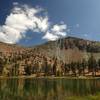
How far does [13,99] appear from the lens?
59.5m

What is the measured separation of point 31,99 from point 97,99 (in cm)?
1676

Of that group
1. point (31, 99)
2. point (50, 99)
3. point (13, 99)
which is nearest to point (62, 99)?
point (50, 99)

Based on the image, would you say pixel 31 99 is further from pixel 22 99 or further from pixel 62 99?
pixel 62 99

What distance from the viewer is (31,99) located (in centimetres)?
6044

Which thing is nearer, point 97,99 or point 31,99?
point 97,99

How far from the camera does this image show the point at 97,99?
53188 mm

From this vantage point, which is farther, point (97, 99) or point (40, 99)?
point (40, 99)

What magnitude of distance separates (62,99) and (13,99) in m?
12.1

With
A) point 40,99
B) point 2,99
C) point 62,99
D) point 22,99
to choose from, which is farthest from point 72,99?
point 2,99

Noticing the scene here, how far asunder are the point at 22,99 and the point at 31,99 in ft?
7.32

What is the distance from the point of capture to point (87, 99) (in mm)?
54531

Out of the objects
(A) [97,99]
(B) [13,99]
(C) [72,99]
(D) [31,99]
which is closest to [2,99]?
(B) [13,99]

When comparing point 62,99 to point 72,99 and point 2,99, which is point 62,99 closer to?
point 72,99

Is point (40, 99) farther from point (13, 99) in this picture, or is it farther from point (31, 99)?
point (13, 99)
